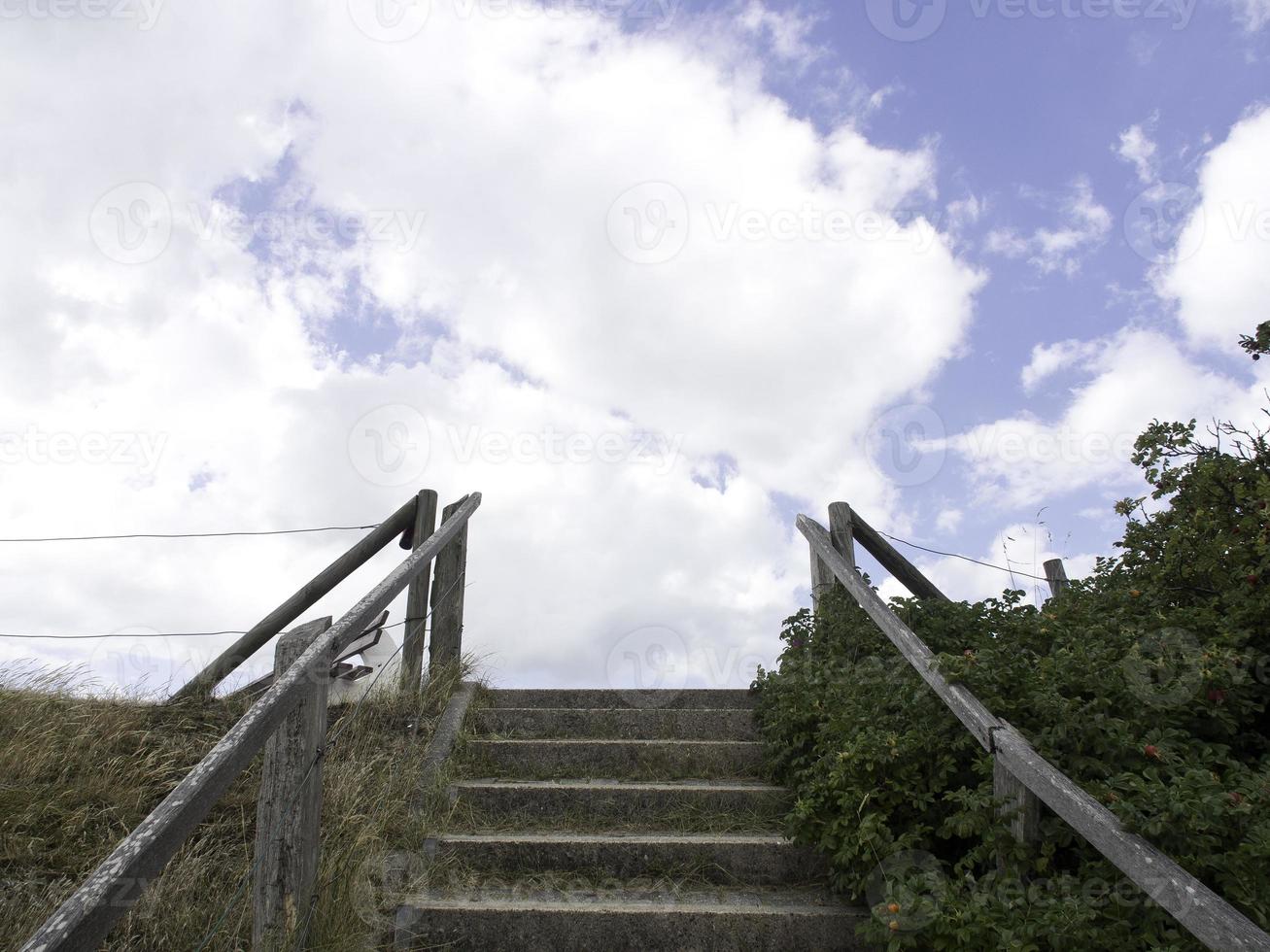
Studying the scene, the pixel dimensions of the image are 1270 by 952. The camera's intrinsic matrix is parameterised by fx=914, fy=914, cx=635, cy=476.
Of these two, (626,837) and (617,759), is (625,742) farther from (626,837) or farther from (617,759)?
(626,837)

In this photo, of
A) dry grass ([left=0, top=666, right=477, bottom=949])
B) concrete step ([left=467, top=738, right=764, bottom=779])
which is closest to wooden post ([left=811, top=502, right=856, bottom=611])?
concrete step ([left=467, top=738, right=764, bottom=779])

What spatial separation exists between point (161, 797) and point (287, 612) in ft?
4.06

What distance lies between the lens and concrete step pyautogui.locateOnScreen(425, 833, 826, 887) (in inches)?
152

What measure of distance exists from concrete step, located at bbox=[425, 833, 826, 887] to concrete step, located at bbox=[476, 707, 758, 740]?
1.25m

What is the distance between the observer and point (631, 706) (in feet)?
18.1

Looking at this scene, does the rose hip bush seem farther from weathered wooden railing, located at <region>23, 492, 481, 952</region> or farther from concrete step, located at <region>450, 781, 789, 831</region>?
weathered wooden railing, located at <region>23, 492, 481, 952</region>

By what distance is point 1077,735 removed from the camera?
3180 mm

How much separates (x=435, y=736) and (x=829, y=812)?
2.15 meters

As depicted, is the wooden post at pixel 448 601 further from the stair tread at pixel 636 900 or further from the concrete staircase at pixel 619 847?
the stair tread at pixel 636 900

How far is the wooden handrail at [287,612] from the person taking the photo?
4852 millimetres

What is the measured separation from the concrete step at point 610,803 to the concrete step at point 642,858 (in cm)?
32

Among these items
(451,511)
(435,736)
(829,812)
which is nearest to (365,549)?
(451,511)

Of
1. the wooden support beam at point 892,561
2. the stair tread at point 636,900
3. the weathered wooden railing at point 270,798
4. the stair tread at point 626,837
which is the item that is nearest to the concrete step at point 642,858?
the stair tread at point 626,837

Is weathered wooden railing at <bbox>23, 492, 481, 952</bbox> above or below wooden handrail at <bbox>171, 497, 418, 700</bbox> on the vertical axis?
below
